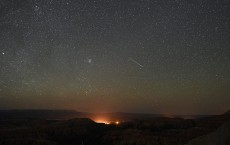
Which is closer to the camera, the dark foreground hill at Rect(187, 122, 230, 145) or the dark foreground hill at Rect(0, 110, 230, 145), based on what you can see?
the dark foreground hill at Rect(187, 122, 230, 145)

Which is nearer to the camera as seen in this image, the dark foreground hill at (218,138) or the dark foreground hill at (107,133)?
the dark foreground hill at (218,138)

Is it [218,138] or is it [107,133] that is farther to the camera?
[107,133]

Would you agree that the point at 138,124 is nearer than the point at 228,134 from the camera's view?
No

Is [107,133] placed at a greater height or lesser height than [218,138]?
lesser

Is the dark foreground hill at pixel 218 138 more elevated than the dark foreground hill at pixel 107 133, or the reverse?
the dark foreground hill at pixel 218 138

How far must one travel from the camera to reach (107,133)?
82.6 m

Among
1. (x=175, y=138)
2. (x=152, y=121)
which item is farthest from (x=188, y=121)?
(x=175, y=138)

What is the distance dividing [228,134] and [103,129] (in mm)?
54388

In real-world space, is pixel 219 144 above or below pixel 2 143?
above

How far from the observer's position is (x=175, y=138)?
224ft

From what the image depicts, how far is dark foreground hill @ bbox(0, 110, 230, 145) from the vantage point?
67.9 meters

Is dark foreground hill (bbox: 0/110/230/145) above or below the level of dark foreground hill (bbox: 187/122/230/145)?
below

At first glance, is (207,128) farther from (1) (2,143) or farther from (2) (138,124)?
(1) (2,143)

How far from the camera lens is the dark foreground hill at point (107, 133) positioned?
223ft
